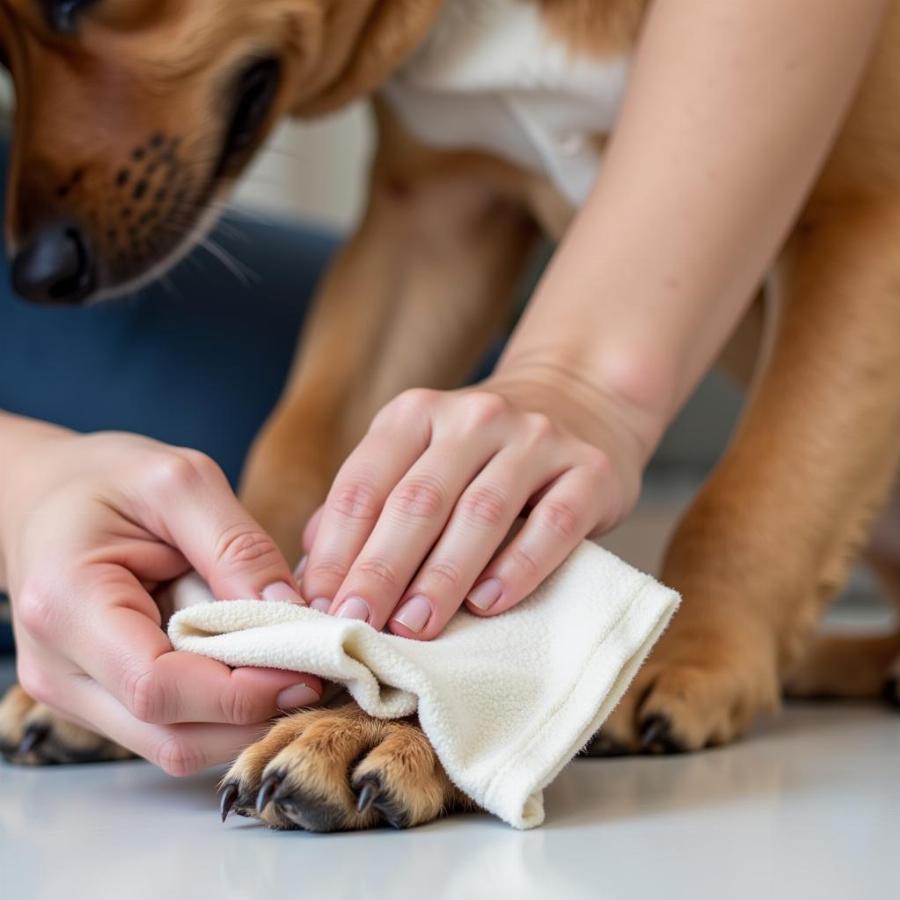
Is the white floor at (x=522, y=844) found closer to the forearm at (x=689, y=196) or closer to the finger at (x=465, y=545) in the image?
the finger at (x=465, y=545)

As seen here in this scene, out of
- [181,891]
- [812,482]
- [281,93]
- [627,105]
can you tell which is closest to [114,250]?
[281,93]

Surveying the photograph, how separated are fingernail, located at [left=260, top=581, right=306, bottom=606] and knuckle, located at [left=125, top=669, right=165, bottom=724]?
0.23 feet

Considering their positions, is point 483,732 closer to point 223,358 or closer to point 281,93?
point 281,93

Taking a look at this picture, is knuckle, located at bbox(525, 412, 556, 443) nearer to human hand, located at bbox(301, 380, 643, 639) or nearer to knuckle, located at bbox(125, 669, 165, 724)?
human hand, located at bbox(301, 380, 643, 639)

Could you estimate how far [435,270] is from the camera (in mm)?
1445

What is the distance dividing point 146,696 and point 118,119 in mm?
631

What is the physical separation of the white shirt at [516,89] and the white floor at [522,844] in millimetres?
577

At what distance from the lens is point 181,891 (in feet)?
1.90

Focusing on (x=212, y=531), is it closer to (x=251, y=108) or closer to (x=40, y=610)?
(x=40, y=610)

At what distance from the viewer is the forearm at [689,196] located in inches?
34.3

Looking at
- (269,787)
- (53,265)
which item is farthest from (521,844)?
(53,265)

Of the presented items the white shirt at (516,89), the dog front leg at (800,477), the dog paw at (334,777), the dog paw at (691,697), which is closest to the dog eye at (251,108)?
the white shirt at (516,89)

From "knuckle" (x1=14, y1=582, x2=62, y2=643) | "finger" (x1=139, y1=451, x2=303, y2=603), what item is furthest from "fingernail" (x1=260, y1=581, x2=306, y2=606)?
"knuckle" (x1=14, y1=582, x2=62, y2=643)

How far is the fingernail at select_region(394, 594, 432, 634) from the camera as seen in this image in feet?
2.26
